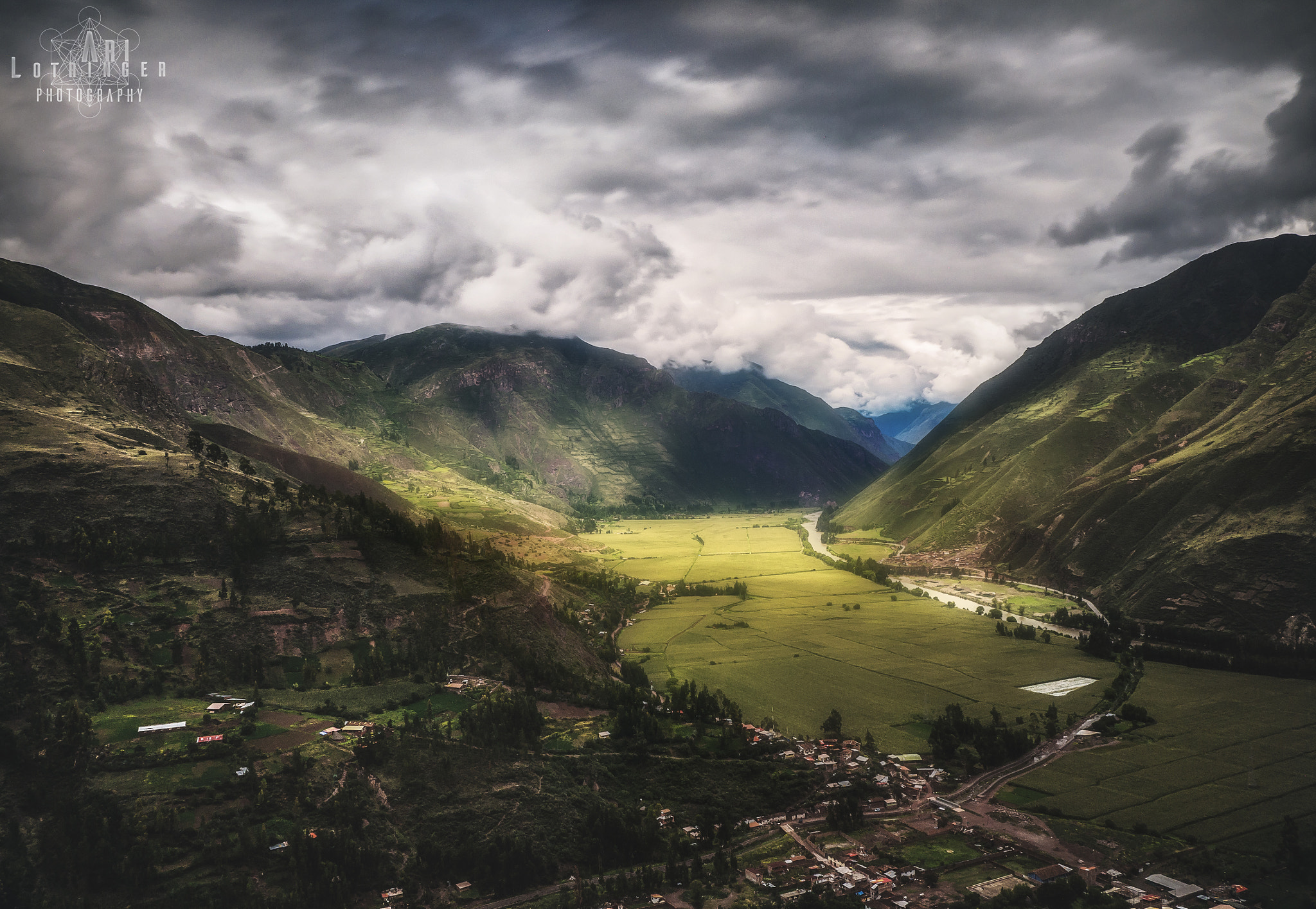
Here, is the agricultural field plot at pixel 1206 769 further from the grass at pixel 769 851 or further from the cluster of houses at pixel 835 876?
the grass at pixel 769 851

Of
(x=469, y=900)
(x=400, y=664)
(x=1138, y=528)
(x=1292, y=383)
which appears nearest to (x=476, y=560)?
(x=400, y=664)

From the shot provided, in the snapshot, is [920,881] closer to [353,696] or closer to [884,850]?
[884,850]

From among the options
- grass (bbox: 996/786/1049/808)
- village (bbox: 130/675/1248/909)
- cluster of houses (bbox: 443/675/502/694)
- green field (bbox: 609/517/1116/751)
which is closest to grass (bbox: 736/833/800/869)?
village (bbox: 130/675/1248/909)

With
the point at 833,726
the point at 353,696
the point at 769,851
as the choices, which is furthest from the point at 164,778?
the point at 833,726

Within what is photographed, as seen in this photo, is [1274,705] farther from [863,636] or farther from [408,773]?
[408,773]

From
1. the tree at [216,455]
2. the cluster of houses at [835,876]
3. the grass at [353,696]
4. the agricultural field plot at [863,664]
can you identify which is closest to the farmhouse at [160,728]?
the grass at [353,696]
